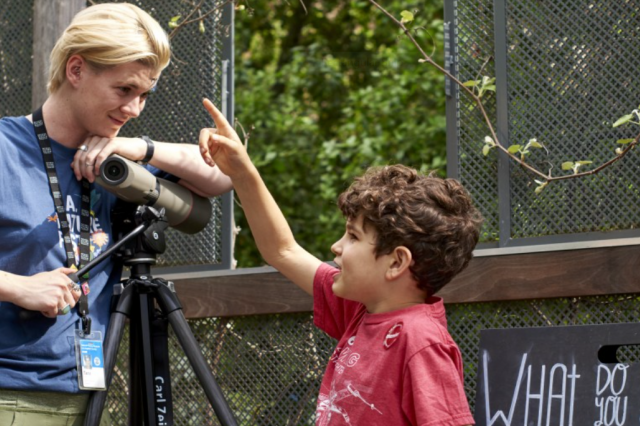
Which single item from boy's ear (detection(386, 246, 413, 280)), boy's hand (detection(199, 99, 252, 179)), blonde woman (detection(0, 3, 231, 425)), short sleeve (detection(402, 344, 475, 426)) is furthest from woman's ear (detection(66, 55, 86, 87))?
short sleeve (detection(402, 344, 475, 426))

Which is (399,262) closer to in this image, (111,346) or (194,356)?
(194,356)

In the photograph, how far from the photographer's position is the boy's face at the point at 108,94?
85.0 inches

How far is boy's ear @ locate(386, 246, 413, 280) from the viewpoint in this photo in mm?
1974

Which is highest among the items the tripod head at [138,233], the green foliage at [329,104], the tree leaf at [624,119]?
the tree leaf at [624,119]

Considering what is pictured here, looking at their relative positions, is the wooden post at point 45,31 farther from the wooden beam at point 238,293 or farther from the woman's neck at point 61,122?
the woman's neck at point 61,122

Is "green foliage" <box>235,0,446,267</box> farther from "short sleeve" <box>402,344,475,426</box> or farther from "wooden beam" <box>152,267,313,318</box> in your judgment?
"short sleeve" <box>402,344,475,426</box>

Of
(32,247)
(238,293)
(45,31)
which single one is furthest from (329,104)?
(32,247)

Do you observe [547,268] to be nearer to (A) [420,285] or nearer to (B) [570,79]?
(B) [570,79]

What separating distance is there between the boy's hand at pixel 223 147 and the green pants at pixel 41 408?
1.97ft

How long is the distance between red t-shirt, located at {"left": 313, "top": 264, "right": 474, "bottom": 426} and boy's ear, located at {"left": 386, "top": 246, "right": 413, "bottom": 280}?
76 mm

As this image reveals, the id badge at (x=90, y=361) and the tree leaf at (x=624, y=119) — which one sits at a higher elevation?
the tree leaf at (x=624, y=119)


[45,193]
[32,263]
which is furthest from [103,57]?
[32,263]

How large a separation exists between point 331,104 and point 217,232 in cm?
526

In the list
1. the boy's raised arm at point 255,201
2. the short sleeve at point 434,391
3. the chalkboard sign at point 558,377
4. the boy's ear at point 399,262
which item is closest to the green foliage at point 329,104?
the chalkboard sign at point 558,377
